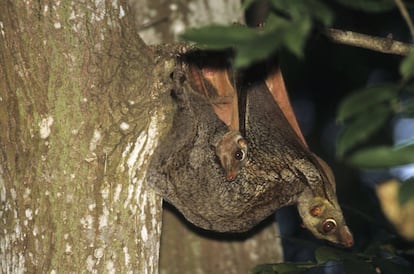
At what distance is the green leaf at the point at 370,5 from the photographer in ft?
5.38

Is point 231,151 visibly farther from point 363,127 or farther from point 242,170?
point 363,127

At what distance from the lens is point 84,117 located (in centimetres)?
250

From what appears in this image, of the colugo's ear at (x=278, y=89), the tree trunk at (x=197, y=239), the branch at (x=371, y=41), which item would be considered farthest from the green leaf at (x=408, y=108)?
the tree trunk at (x=197, y=239)

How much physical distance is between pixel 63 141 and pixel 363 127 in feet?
3.73

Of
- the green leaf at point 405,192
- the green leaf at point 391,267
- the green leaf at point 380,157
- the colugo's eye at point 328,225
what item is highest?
the colugo's eye at point 328,225

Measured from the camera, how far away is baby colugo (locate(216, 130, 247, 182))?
273cm

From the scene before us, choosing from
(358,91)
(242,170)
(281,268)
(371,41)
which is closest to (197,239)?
(281,268)

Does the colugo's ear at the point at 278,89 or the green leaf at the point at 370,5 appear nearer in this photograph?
the green leaf at the point at 370,5

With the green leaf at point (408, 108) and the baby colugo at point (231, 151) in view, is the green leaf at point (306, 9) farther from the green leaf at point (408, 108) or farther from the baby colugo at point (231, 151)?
the baby colugo at point (231, 151)

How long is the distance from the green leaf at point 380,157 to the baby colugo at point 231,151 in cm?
127

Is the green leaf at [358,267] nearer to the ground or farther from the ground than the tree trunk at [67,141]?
nearer to the ground

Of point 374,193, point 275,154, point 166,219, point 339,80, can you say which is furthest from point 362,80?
point 275,154

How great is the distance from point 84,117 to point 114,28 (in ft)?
0.91

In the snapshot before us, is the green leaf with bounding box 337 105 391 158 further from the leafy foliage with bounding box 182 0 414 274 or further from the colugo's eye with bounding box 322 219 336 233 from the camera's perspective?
the colugo's eye with bounding box 322 219 336 233
